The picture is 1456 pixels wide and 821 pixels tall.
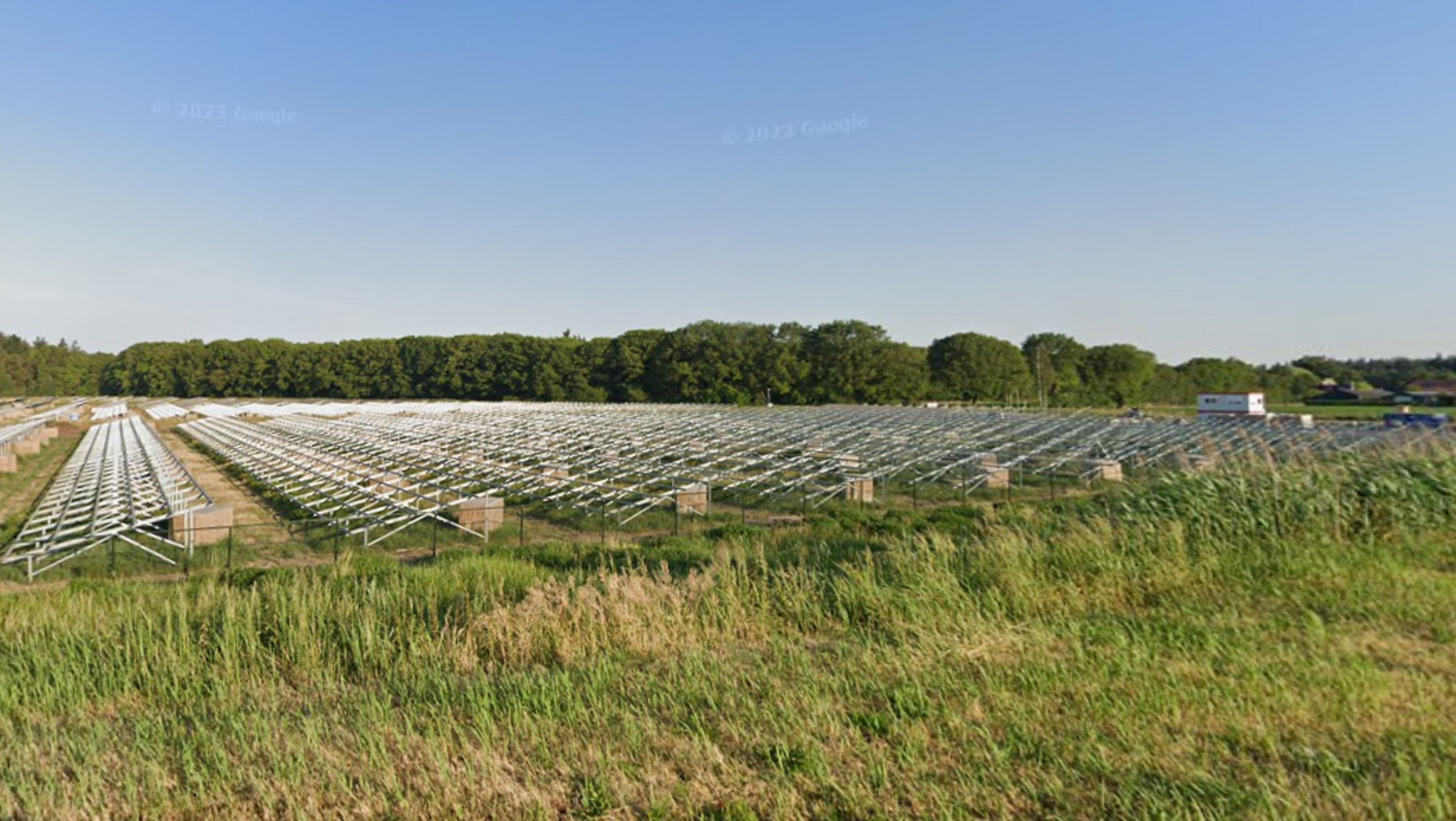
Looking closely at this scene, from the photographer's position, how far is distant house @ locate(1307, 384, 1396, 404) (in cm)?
7429

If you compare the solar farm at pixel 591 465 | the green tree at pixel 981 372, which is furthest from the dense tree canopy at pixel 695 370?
the solar farm at pixel 591 465

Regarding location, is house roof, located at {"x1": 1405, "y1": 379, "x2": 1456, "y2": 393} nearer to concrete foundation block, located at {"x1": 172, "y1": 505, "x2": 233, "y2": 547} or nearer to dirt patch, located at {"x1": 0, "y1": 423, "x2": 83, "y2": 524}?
concrete foundation block, located at {"x1": 172, "y1": 505, "x2": 233, "y2": 547}

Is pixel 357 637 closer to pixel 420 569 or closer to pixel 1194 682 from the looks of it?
pixel 420 569

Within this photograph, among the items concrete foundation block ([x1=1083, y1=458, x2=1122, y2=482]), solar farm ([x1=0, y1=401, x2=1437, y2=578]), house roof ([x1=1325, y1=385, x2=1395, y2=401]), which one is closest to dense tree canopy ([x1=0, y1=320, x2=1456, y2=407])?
house roof ([x1=1325, y1=385, x2=1395, y2=401])

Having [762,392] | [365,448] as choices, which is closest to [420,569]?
[365,448]

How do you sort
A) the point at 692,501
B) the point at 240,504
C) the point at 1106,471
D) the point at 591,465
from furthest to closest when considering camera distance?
1. the point at 591,465
2. the point at 1106,471
3. the point at 240,504
4. the point at 692,501

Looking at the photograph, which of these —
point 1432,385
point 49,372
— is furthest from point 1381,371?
point 49,372

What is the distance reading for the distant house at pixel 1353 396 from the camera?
74287 millimetres

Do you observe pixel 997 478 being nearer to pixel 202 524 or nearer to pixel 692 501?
pixel 692 501

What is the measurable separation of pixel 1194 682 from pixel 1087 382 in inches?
3255

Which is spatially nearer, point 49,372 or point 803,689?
point 803,689

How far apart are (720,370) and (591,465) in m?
53.6

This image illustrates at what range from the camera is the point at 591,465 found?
2428cm

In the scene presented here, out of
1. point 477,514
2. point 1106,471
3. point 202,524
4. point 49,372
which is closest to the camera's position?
point 202,524
